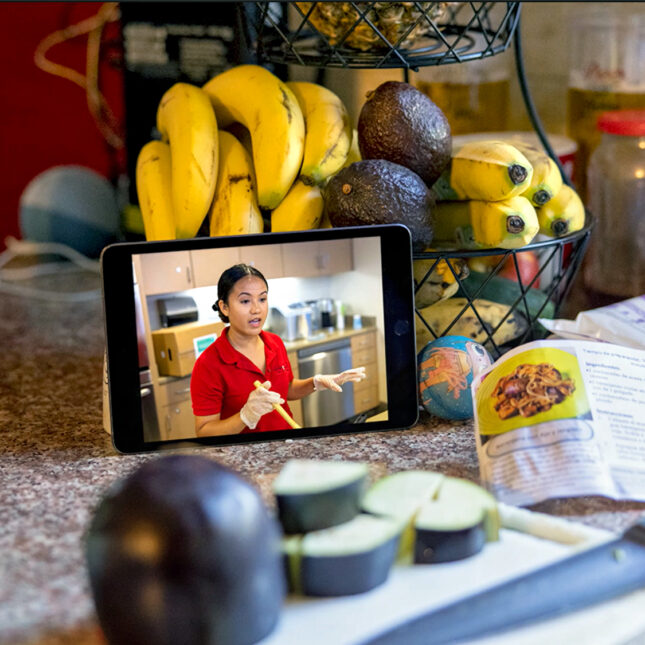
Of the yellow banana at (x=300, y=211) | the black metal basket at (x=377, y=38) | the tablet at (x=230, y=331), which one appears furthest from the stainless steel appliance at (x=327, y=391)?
the black metal basket at (x=377, y=38)

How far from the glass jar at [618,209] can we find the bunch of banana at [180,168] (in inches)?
15.0

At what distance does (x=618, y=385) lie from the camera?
0.54 meters

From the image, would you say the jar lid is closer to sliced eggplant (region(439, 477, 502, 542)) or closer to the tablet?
the tablet

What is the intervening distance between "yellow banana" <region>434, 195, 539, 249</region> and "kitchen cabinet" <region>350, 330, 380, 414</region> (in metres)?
0.12

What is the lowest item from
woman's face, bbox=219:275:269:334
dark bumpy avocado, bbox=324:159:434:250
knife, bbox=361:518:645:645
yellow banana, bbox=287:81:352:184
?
knife, bbox=361:518:645:645

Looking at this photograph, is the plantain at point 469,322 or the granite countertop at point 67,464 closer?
the granite countertop at point 67,464

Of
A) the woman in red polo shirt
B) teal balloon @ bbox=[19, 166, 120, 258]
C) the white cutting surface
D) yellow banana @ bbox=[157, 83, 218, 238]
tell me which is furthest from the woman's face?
teal balloon @ bbox=[19, 166, 120, 258]

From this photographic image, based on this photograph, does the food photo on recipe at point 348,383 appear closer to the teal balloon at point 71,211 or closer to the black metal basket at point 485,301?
the black metal basket at point 485,301

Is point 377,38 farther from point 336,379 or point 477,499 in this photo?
point 477,499

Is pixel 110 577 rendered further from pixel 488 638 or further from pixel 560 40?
pixel 560 40

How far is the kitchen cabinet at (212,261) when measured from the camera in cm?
56

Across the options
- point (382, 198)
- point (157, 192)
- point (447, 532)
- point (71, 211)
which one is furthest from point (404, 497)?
point (71, 211)

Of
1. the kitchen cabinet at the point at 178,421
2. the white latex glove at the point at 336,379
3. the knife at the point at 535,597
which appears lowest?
the knife at the point at 535,597

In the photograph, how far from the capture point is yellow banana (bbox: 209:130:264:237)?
63 centimetres
